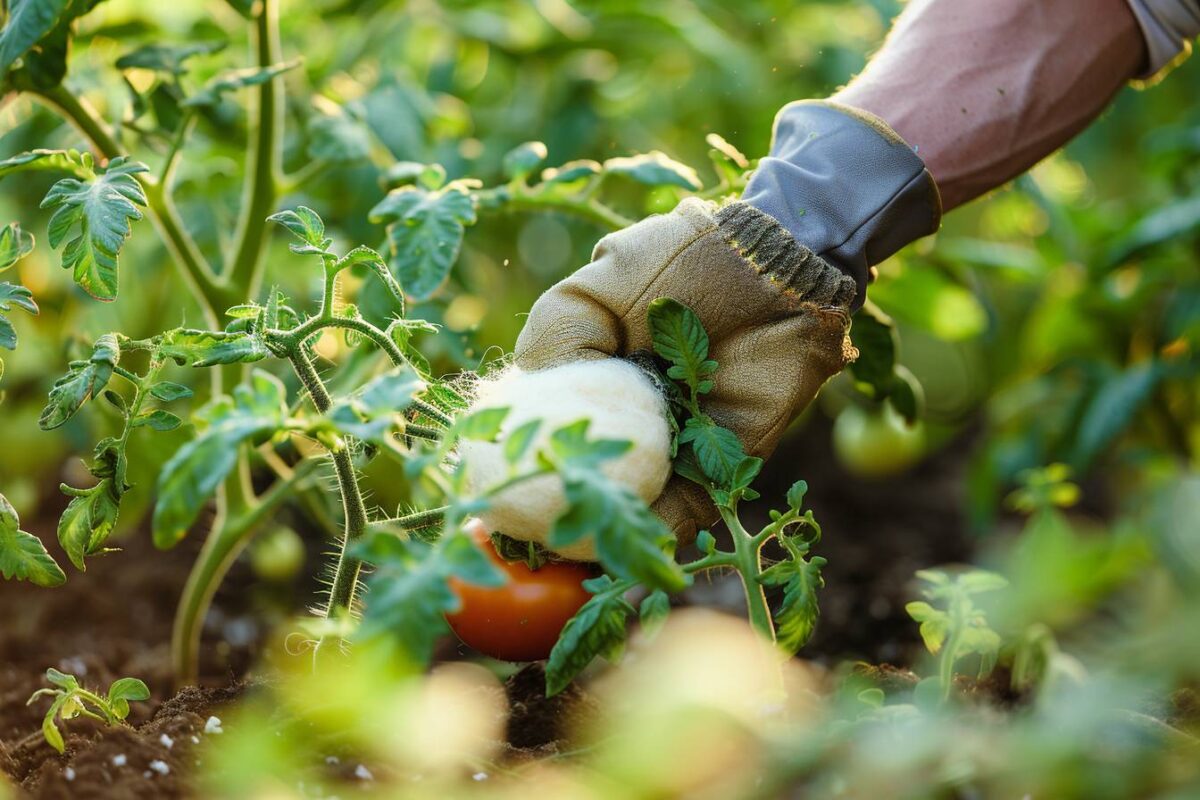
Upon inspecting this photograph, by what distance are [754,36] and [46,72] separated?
67.1 inches

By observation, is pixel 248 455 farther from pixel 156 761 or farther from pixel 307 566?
pixel 307 566

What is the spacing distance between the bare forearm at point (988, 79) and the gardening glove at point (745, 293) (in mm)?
125

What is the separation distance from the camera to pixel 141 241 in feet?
6.68

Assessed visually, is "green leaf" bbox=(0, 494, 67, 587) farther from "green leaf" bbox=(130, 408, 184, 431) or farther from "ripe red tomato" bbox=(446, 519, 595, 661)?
"ripe red tomato" bbox=(446, 519, 595, 661)

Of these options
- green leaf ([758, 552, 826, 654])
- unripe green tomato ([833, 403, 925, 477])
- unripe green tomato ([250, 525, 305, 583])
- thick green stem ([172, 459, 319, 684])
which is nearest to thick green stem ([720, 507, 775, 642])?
green leaf ([758, 552, 826, 654])

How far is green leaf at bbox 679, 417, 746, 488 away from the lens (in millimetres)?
901

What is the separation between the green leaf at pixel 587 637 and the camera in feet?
2.65

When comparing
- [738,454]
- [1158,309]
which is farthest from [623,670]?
[1158,309]

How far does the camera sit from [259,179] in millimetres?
1281

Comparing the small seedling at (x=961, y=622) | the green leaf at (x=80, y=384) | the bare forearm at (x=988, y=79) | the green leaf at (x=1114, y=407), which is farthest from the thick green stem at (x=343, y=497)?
the green leaf at (x=1114, y=407)

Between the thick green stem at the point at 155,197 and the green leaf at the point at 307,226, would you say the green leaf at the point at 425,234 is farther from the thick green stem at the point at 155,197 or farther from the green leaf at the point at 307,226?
the thick green stem at the point at 155,197

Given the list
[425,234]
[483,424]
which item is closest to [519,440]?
[483,424]

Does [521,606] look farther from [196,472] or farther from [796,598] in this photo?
[196,472]

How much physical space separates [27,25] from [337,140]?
0.38m
